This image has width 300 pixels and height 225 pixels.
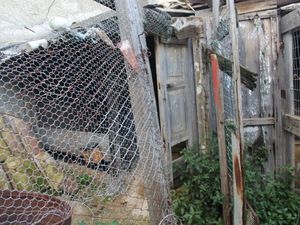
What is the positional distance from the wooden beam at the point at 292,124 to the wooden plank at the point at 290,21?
107 cm

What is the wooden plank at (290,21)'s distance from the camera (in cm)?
336

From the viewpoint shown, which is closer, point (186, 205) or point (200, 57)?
point (186, 205)

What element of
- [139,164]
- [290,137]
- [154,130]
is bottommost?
[290,137]

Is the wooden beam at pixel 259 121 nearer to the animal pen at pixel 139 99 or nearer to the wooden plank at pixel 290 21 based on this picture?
the animal pen at pixel 139 99

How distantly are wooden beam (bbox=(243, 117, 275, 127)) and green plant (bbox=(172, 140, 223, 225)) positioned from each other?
1.99 ft

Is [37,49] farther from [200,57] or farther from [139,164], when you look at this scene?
[200,57]

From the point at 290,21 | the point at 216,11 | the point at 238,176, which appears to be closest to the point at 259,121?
the point at 290,21

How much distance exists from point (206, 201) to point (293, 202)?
1040 millimetres

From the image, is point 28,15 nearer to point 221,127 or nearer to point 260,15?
point 260,15

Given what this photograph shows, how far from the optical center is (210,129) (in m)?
4.42

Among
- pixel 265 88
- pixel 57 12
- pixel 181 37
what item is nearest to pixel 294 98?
pixel 265 88

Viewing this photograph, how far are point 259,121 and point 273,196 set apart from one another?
1054 mm

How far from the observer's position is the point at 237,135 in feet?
7.54

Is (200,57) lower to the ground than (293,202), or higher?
higher
